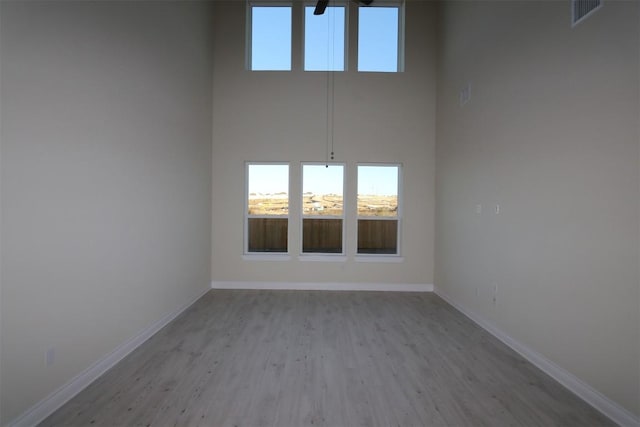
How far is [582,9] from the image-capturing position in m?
2.30

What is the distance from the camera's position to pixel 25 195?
5.97 ft

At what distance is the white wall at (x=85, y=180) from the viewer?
1779 mm

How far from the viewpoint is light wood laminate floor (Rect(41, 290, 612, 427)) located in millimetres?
2008

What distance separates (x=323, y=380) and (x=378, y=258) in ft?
9.82

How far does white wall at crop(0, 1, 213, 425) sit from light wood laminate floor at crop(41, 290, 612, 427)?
421 millimetres

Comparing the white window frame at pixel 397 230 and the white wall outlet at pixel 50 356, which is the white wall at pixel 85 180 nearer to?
the white wall outlet at pixel 50 356

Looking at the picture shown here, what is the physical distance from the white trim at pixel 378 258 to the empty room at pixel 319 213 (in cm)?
5

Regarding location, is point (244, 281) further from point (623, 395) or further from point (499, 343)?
point (623, 395)

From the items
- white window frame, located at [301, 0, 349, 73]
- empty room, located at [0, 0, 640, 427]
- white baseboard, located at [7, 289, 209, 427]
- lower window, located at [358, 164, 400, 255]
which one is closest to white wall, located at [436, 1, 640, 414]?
empty room, located at [0, 0, 640, 427]

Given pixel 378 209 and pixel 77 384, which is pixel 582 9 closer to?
pixel 378 209

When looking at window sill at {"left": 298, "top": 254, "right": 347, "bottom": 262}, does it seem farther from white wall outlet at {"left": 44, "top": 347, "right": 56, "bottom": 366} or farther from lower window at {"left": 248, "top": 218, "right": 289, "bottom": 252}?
white wall outlet at {"left": 44, "top": 347, "right": 56, "bottom": 366}

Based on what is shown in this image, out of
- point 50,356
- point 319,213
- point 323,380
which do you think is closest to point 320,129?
point 319,213

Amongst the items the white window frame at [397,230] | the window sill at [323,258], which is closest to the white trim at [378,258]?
the white window frame at [397,230]

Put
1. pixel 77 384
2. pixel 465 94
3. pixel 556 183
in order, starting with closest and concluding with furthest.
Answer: pixel 77 384 → pixel 556 183 → pixel 465 94
